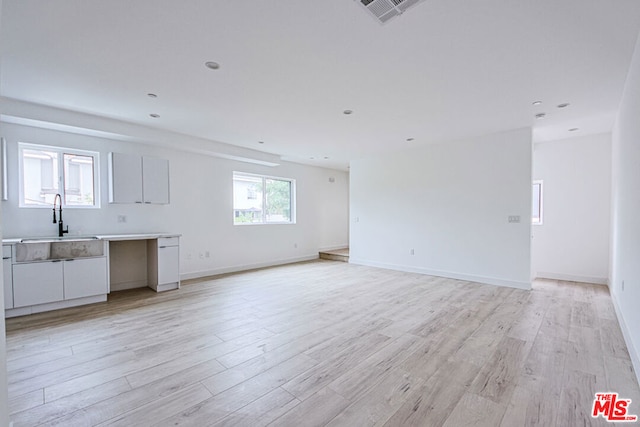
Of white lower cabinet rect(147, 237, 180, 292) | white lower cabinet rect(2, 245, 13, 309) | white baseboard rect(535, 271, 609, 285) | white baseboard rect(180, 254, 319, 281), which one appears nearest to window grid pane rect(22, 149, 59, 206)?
white lower cabinet rect(2, 245, 13, 309)

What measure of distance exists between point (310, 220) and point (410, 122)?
166 inches

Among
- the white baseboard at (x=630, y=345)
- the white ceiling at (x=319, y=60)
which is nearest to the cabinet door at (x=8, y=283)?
the white ceiling at (x=319, y=60)

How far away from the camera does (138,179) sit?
191 inches

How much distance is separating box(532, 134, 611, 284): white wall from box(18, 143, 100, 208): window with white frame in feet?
25.5

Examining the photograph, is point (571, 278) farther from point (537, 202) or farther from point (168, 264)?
point (168, 264)

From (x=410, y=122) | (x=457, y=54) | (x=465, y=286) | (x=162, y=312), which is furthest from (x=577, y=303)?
(x=162, y=312)

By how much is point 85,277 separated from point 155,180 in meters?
1.82

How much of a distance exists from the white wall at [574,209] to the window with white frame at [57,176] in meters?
7.77

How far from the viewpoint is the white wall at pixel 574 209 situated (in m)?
5.03

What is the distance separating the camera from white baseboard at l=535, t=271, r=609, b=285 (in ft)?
16.6

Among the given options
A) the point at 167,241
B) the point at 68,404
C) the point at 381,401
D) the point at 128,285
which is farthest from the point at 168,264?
the point at 381,401

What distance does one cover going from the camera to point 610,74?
287 cm

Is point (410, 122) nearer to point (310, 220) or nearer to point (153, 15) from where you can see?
point (153, 15)

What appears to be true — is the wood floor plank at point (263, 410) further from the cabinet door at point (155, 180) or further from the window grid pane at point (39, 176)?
the window grid pane at point (39, 176)
